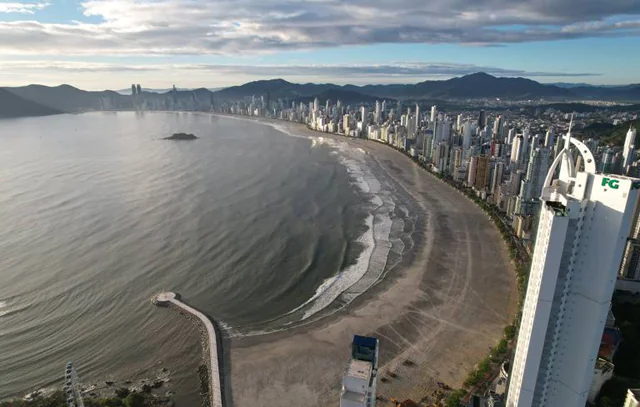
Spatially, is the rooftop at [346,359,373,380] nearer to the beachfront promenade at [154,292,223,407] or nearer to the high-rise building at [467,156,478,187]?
the beachfront promenade at [154,292,223,407]

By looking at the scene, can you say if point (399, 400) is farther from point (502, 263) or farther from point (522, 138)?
point (522, 138)

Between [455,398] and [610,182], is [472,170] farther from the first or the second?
[610,182]

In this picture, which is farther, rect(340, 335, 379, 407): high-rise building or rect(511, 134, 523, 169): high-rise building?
rect(511, 134, 523, 169): high-rise building

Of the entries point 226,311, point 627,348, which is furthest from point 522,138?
point 226,311

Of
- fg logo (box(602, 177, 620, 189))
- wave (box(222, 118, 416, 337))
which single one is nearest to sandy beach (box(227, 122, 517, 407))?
wave (box(222, 118, 416, 337))

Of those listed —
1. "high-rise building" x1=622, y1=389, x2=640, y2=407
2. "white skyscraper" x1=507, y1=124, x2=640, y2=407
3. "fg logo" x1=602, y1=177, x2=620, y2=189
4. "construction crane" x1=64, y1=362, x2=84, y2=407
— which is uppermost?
"fg logo" x1=602, y1=177, x2=620, y2=189

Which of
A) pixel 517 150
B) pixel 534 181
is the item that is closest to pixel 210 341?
pixel 534 181

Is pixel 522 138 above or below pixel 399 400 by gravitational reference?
above
